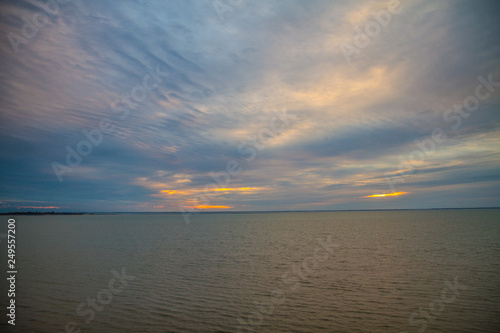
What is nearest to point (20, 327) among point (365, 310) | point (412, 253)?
point (365, 310)

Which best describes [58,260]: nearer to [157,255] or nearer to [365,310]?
[157,255]

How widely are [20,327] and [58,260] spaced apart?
74.9 feet

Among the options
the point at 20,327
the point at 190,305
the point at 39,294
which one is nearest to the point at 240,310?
the point at 190,305

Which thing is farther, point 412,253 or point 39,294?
point 412,253

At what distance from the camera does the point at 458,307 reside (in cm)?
1766

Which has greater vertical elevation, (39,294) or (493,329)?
(39,294)

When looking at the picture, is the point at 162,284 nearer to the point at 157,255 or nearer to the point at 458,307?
the point at 157,255

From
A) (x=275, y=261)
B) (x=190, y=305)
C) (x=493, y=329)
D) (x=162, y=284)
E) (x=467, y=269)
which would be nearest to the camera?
(x=493, y=329)

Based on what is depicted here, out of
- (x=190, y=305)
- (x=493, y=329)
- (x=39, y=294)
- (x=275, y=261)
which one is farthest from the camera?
(x=275, y=261)

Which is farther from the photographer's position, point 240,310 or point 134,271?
point 134,271

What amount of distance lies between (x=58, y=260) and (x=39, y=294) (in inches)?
635

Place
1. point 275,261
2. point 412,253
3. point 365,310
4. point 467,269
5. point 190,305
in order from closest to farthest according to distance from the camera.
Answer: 1. point 365,310
2. point 190,305
3. point 467,269
4. point 275,261
5. point 412,253

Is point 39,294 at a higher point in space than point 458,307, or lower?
higher

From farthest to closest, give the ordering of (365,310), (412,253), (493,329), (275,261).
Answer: (412,253)
(275,261)
(365,310)
(493,329)
